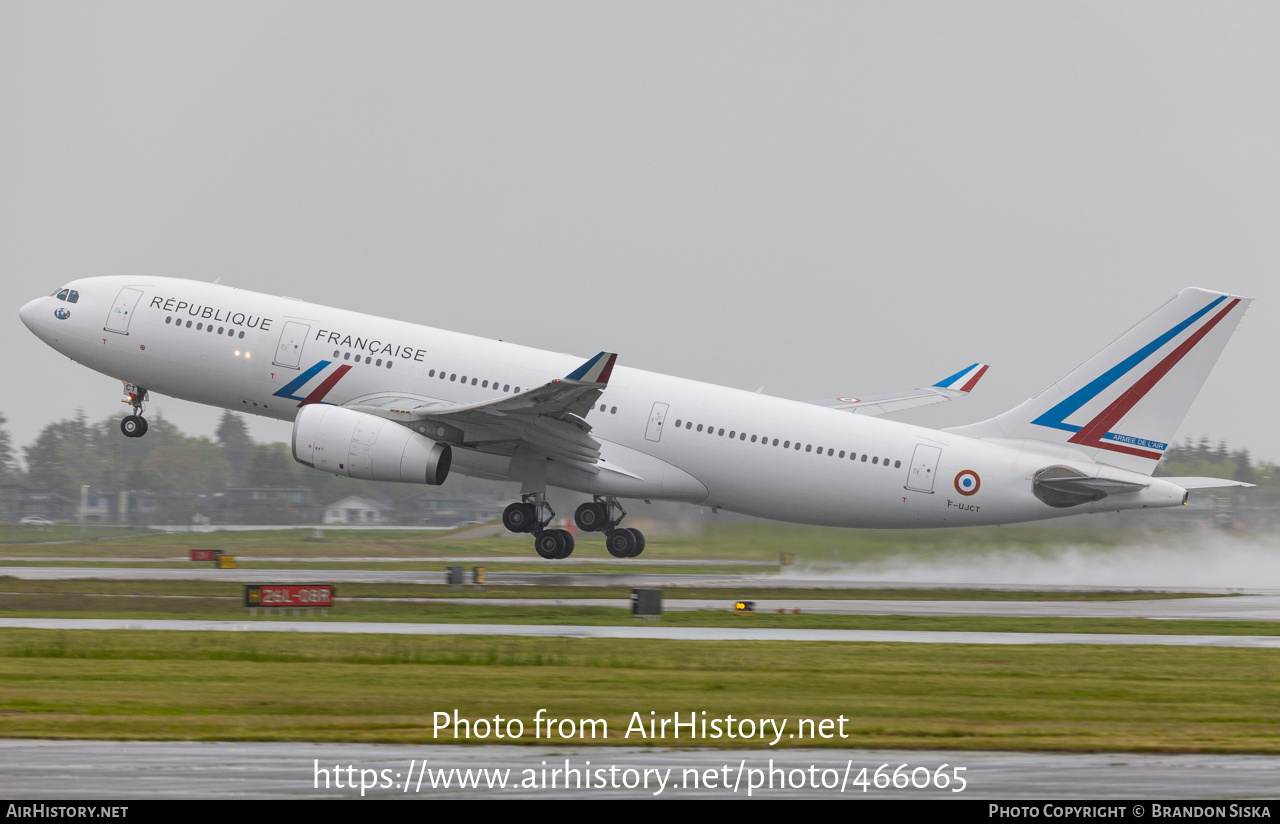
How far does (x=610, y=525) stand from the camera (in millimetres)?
40500

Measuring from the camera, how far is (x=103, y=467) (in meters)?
104

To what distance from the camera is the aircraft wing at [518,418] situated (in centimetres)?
3578

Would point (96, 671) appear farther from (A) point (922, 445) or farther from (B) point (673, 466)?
(A) point (922, 445)

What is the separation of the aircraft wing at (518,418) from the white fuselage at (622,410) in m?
0.43

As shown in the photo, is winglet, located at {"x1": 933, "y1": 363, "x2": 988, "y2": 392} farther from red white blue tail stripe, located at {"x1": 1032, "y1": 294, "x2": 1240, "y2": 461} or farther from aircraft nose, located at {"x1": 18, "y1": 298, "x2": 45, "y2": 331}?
aircraft nose, located at {"x1": 18, "y1": 298, "x2": 45, "y2": 331}

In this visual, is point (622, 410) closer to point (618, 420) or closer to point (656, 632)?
point (618, 420)

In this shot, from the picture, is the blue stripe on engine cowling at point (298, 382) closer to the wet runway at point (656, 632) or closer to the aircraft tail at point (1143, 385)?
the wet runway at point (656, 632)

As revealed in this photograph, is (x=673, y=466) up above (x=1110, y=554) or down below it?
above

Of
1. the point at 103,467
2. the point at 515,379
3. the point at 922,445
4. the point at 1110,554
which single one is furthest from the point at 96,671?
the point at 103,467

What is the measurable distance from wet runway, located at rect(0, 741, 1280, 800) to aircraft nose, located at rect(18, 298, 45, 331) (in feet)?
99.9

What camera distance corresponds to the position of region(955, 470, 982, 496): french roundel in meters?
37.2

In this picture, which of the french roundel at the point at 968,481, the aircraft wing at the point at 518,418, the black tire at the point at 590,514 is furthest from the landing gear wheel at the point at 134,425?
the french roundel at the point at 968,481

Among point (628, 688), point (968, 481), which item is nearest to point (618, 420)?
point (968, 481)

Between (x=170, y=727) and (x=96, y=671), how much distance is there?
6.14 meters
